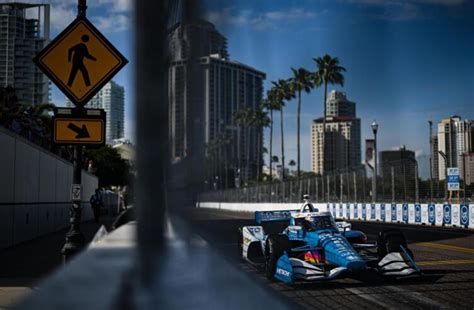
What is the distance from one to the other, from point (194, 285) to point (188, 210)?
219 mm

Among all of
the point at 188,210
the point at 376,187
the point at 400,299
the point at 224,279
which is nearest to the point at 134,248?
the point at 188,210

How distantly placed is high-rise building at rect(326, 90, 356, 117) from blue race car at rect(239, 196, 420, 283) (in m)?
5.19

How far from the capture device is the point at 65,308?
1.70 metres

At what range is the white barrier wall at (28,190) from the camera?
14.4 metres

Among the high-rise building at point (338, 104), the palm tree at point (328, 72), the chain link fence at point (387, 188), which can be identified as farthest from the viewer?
the chain link fence at point (387, 188)

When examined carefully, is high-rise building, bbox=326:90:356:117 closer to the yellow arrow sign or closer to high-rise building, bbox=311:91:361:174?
high-rise building, bbox=311:91:361:174

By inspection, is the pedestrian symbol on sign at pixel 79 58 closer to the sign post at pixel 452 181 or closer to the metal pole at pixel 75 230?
the metal pole at pixel 75 230

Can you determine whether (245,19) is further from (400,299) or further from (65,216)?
(65,216)

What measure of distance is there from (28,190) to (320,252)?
35.7ft

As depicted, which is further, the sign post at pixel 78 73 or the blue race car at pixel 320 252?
the blue race car at pixel 320 252

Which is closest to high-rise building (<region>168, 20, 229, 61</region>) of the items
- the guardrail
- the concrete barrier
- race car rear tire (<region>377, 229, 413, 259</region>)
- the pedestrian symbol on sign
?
the pedestrian symbol on sign

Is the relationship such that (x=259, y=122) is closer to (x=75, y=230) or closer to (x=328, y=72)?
(x=328, y=72)

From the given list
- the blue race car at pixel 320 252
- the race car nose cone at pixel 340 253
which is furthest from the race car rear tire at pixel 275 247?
the race car nose cone at pixel 340 253

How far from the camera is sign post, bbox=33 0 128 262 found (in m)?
3.45
